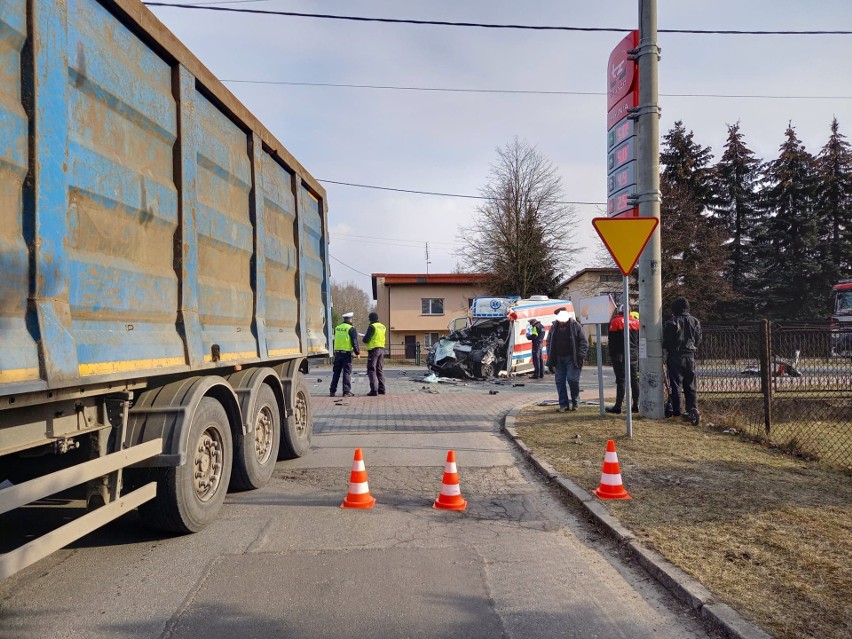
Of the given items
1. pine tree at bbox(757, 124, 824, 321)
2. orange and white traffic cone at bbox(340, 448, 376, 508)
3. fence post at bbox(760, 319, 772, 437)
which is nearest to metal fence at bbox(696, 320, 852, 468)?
fence post at bbox(760, 319, 772, 437)

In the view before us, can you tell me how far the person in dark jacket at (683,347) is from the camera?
9742mm

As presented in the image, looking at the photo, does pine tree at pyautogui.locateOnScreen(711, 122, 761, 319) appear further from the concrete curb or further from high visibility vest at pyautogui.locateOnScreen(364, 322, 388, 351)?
the concrete curb

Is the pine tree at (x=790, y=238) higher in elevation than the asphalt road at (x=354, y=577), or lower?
higher

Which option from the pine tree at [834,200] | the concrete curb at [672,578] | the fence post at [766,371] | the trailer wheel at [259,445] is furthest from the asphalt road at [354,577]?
the pine tree at [834,200]

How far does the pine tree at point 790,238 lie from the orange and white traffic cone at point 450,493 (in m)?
43.7

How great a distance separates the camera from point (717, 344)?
993cm

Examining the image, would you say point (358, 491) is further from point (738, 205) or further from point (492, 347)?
point (738, 205)

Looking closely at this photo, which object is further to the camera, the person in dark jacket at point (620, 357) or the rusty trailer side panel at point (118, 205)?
the person in dark jacket at point (620, 357)

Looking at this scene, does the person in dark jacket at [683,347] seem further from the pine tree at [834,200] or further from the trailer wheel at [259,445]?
the pine tree at [834,200]

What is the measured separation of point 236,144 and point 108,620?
408 centimetres

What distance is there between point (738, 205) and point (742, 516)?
1812 inches

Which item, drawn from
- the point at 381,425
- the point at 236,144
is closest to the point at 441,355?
the point at 381,425

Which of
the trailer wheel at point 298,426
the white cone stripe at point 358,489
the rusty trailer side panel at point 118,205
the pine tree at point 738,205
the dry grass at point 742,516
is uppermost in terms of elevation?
the pine tree at point 738,205

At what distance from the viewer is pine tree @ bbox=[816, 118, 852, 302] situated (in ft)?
140
